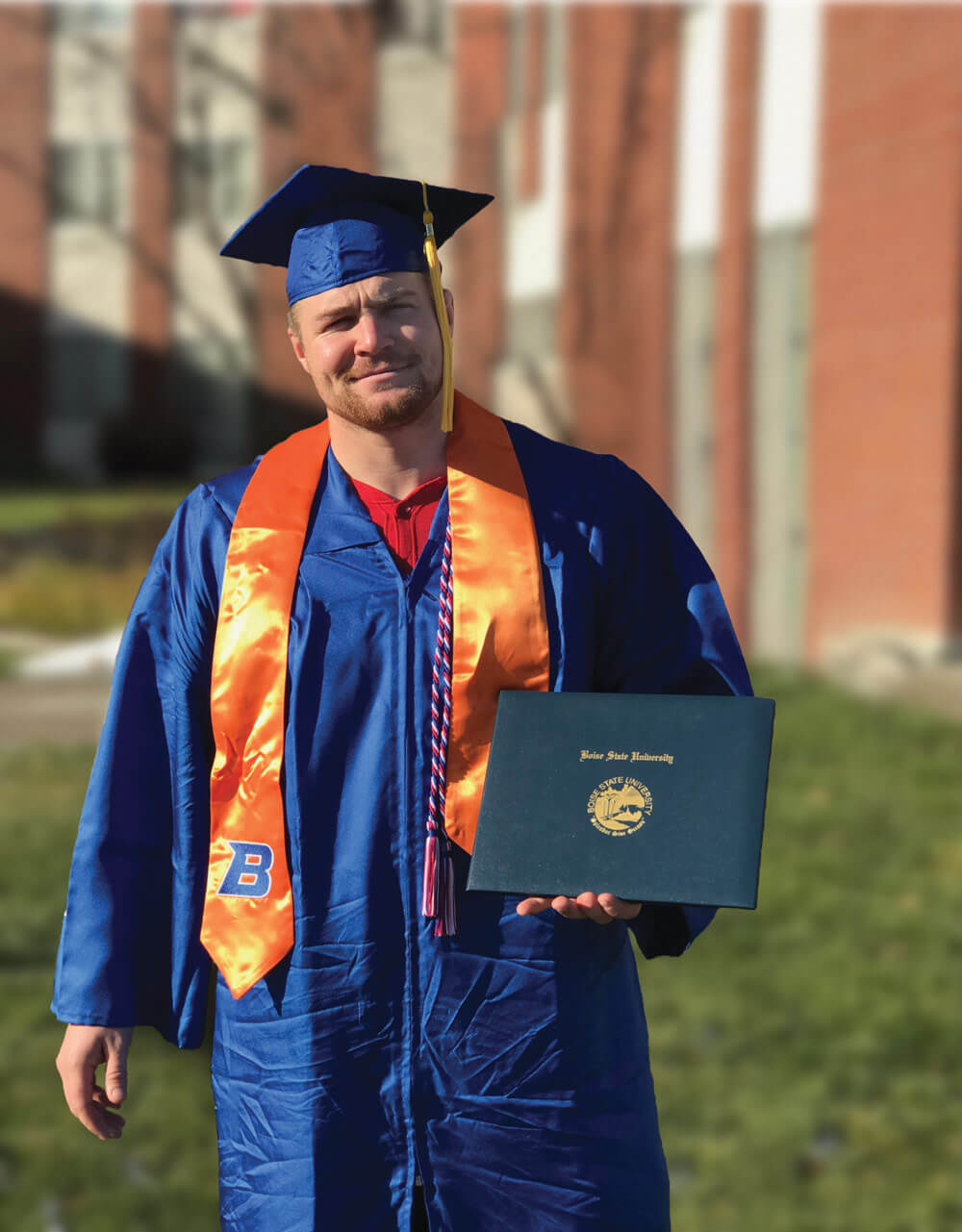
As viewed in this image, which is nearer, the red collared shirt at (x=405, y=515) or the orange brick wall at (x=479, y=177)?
the red collared shirt at (x=405, y=515)

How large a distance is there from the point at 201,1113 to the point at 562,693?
2.96 m

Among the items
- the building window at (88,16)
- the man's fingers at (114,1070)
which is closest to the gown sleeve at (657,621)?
the man's fingers at (114,1070)

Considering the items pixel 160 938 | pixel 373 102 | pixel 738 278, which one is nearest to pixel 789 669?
pixel 738 278

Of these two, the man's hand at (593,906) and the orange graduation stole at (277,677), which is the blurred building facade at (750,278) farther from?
the man's hand at (593,906)

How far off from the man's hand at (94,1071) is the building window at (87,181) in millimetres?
23452

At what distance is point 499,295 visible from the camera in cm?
1486

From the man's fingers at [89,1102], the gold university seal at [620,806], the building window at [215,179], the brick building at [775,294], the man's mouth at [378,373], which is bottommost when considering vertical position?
the man's fingers at [89,1102]

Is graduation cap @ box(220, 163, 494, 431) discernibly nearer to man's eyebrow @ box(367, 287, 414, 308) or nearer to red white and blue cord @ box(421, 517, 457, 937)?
man's eyebrow @ box(367, 287, 414, 308)

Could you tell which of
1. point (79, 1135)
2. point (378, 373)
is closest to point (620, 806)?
point (378, 373)

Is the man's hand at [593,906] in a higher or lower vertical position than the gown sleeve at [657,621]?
lower

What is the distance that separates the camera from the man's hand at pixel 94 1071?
2125mm

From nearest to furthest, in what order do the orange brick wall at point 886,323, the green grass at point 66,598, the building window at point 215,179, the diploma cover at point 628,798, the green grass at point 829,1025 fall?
the diploma cover at point 628,798, the green grass at point 829,1025, the orange brick wall at point 886,323, the green grass at point 66,598, the building window at point 215,179

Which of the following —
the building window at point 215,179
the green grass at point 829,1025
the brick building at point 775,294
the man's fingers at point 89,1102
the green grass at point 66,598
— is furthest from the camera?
the building window at point 215,179

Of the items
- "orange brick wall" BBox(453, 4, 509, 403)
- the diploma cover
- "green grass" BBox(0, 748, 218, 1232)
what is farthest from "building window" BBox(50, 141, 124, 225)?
the diploma cover
